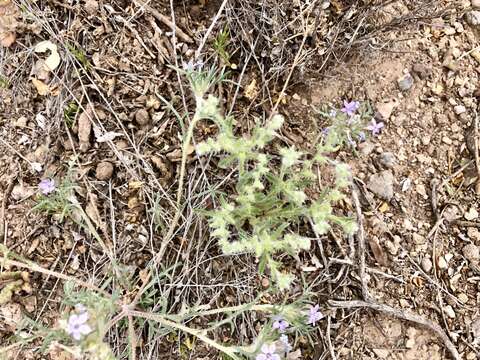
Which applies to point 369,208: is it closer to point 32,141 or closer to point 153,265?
point 153,265

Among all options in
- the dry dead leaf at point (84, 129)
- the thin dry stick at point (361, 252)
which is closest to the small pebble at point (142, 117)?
the dry dead leaf at point (84, 129)

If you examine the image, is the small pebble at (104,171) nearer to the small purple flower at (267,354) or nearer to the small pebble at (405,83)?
the small purple flower at (267,354)

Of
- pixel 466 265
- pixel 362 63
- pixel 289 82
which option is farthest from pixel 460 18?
pixel 466 265

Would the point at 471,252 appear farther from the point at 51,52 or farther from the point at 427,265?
the point at 51,52

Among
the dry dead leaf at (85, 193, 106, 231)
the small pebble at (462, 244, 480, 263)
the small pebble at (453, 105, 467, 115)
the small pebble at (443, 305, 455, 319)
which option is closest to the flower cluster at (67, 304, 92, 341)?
the dry dead leaf at (85, 193, 106, 231)

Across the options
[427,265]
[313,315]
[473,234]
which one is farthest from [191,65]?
[473,234]
